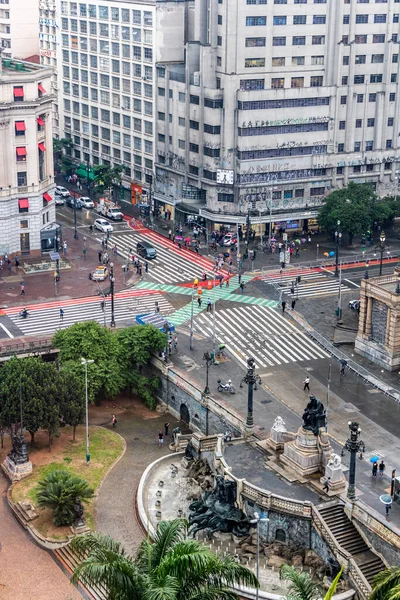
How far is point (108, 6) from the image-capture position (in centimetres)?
16150

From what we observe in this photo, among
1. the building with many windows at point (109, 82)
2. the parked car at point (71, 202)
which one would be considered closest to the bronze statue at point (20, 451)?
the parked car at point (71, 202)

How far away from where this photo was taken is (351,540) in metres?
71.9

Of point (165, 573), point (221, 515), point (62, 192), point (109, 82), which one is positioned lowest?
point (221, 515)

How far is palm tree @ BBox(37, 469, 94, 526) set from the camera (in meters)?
78.0

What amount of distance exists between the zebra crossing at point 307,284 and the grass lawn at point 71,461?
37.1 metres

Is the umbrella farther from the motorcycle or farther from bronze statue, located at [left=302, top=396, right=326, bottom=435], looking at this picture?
the motorcycle

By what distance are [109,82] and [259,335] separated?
7120 centimetres

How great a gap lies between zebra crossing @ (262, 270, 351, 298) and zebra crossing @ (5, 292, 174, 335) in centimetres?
1465

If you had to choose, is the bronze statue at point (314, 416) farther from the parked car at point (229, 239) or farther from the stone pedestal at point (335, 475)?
the parked car at point (229, 239)

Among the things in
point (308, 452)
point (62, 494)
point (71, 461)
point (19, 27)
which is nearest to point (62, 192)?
point (19, 27)

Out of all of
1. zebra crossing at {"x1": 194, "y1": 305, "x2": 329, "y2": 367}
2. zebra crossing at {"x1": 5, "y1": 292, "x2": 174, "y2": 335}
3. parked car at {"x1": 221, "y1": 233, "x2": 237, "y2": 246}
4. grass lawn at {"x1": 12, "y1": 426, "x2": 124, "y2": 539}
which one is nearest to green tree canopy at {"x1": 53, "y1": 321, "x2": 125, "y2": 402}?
grass lawn at {"x1": 12, "y1": 426, "x2": 124, "y2": 539}

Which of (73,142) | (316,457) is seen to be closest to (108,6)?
(73,142)

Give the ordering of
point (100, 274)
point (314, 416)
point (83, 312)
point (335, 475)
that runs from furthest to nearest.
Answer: point (100, 274) → point (83, 312) → point (314, 416) → point (335, 475)

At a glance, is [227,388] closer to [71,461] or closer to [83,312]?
[71,461]
